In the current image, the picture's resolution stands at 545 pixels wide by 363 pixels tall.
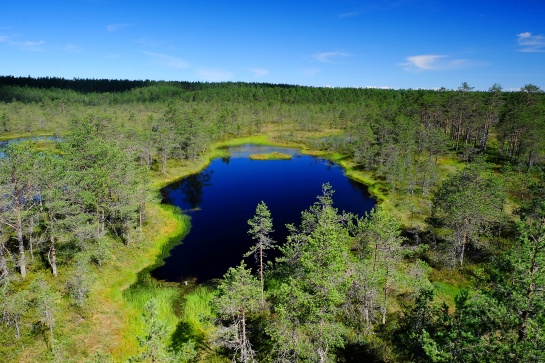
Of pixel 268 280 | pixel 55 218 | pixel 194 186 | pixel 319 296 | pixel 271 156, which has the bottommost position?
pixel 268 280

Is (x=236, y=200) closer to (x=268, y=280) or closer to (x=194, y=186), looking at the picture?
(x=194, y=186)

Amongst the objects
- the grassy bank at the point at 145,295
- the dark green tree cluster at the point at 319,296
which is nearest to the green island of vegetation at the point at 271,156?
the grassy bank at the point at 145,295

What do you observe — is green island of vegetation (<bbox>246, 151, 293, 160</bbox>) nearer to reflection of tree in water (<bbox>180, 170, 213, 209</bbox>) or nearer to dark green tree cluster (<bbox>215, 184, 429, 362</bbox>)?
reflection of tree in water (<bbox>180, 170, 213, 209</bbox>)

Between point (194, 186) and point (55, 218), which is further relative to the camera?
point (194, 186)

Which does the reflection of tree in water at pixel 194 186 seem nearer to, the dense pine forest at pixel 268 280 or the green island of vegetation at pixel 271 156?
the dense pine forest at pixel 268 280

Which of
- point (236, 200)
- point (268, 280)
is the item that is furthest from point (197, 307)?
point (236, 200)

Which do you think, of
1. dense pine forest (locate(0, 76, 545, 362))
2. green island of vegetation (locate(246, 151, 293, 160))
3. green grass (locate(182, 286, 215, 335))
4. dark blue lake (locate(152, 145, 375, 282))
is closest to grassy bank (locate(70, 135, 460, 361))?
green grass (locate(182, 286, 215, 335))

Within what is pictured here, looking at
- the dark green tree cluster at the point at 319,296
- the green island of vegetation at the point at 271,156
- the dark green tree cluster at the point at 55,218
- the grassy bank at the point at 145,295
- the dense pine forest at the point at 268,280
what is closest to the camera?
the dense pine forest at the point at 268,280
